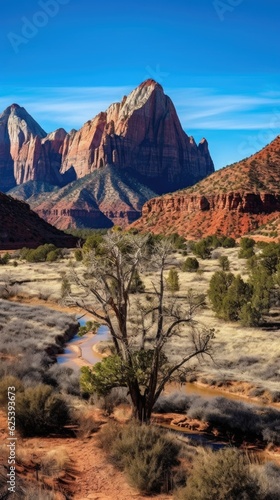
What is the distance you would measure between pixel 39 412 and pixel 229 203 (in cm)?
10266

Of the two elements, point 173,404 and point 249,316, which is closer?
point 173,404

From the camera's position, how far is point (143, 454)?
11570 mm

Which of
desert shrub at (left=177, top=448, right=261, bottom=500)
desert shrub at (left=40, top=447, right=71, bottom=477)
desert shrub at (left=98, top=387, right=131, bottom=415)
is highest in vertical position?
desert shrub at (left=177, top=448, right=261, bottom=500)

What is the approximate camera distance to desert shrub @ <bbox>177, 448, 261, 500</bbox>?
30.2 feet

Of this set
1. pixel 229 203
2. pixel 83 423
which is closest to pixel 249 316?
pixel 83 423

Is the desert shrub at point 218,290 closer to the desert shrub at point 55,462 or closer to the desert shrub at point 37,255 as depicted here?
the desert shrub at point 55,462

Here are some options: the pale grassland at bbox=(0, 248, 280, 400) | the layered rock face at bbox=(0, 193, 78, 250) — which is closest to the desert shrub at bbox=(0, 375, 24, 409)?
the pale grassland at bbox=(0, 248, 280, 400)

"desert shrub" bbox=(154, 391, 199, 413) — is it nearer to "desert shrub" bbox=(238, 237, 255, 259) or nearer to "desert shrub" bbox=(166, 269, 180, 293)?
"desert shrub" bbox=(166, 269, 180, 293)

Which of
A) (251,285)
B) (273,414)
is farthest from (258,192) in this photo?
(273,414)

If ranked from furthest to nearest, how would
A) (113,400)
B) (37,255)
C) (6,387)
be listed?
(37,255), (113,400), (6,387)

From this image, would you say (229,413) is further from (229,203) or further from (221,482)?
(229,203)

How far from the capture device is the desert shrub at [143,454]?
10.8 m

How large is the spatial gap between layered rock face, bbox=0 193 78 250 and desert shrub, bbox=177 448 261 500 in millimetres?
90481

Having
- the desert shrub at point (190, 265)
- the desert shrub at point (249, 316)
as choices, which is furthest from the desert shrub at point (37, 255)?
the desert shrub at point (249, 316)
